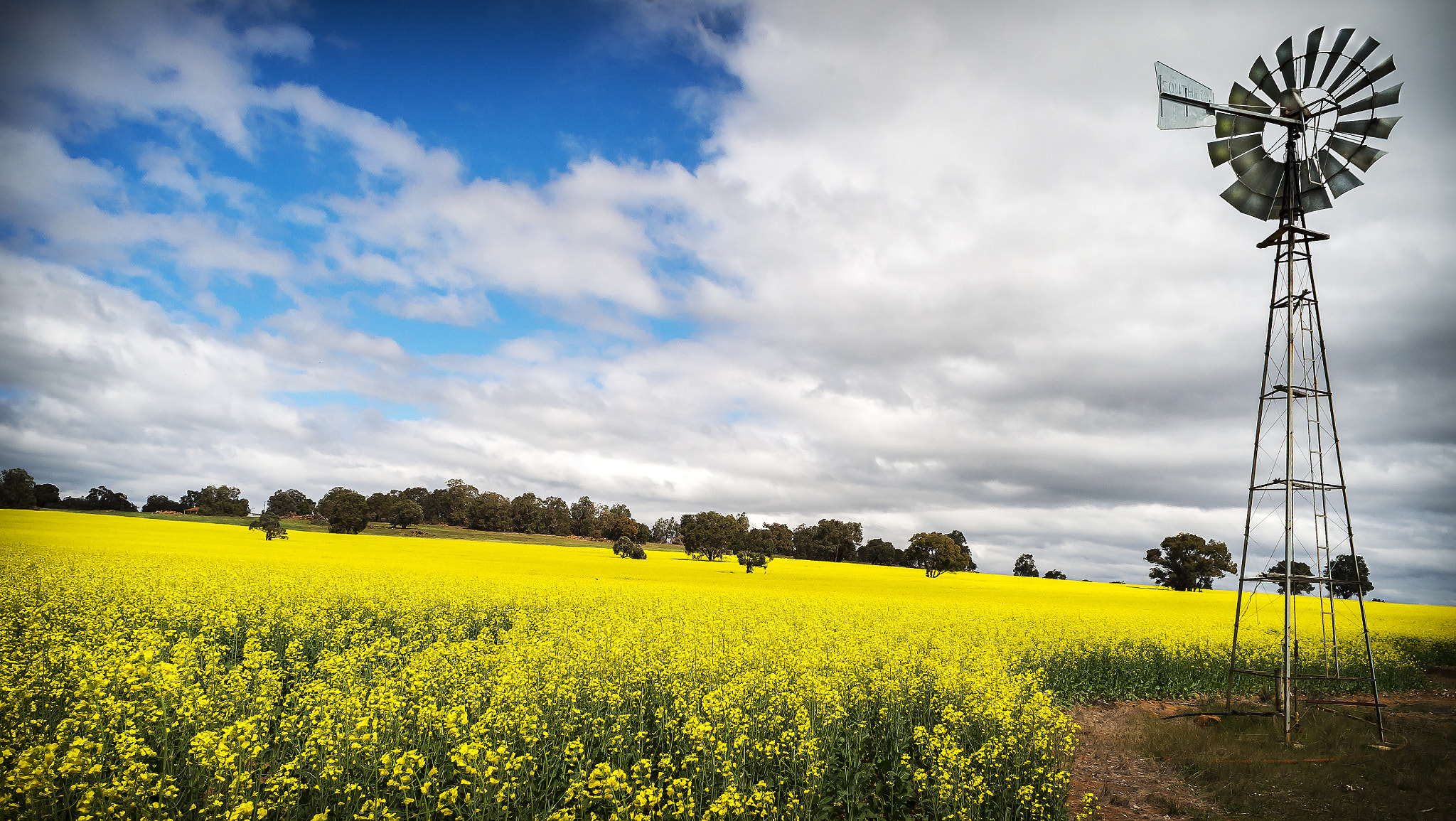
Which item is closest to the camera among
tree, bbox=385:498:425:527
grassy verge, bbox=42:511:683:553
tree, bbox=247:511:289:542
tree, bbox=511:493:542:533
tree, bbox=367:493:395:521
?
tree, bbox=247:511:289:542

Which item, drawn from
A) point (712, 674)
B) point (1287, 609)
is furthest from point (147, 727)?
point (1287, 609)

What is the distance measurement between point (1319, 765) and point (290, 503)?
494 ft

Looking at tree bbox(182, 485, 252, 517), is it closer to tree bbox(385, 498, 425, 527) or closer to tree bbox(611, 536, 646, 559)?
tree bbox(385, 498, 425, 527)

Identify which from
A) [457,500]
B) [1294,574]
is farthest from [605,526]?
[1294,574]

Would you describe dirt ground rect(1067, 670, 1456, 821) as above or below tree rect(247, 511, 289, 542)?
above

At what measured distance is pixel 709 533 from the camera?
251 ft

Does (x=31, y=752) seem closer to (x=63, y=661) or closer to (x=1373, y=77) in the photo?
(x=63, y=661)

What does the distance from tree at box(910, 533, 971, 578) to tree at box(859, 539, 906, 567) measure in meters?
17.9

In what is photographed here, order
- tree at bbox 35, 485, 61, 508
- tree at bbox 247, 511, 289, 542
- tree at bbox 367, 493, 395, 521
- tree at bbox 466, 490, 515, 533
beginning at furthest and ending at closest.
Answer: tree at bbox 466, 490, 515, 533 < tree at bbox 367, 493, 395, 521 < tree at bbox 35, 485, 61, 508 < tree at bbox 247, 511, 289, 542

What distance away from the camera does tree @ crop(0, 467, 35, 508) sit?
68.0 metres

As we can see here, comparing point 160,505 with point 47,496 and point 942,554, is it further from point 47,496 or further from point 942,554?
point 942,554

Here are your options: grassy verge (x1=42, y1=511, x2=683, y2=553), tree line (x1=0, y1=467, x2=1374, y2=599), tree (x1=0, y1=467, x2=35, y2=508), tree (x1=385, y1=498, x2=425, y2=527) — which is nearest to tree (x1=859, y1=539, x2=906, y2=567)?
tree line (x1=0, y1=467, x2=1374, y2=599)

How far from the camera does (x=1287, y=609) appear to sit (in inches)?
527

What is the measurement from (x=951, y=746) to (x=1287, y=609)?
1031 centimetres
